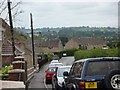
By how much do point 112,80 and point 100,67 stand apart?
0.77 metres

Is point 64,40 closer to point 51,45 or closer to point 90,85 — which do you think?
point 51,45

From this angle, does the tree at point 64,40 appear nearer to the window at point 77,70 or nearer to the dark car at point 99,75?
the window at point 77,70

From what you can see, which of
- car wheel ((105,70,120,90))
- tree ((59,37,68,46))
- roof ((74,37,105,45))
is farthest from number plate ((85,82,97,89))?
tree ((59,37,68,46))

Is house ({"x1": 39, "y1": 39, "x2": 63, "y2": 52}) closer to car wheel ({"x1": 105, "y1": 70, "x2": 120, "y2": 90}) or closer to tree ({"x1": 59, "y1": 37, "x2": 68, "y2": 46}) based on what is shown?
tree ({"x1": 59, "y1": 37, "x2": 68, "y2": 46})

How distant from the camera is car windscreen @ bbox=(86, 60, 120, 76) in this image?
40.1 feet

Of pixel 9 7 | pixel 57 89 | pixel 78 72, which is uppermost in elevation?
pixel 9 7

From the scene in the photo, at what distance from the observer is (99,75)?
1210 cm

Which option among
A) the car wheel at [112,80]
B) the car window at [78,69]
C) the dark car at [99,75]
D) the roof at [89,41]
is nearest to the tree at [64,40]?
the roof at [89,41]

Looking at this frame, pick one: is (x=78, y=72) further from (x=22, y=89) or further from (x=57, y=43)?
(x=57, y=43)

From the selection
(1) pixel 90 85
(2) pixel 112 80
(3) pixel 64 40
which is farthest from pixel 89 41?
(2) pixel 112 80

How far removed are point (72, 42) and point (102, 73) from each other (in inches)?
5561

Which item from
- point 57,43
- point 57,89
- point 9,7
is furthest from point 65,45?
point 57,89

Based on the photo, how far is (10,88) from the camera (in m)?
15.2

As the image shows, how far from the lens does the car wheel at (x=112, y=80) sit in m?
11.6
